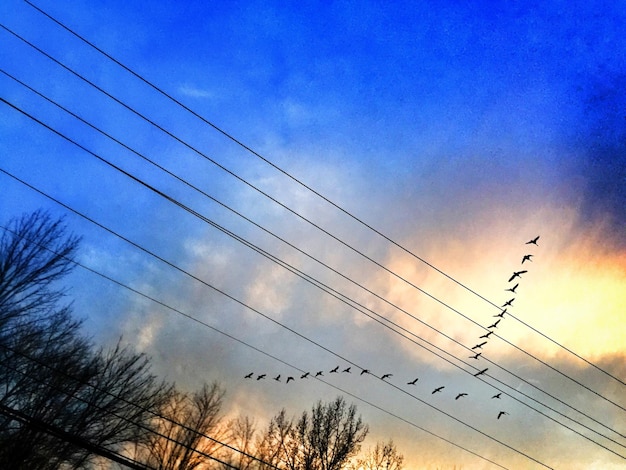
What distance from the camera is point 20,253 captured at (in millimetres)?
22250

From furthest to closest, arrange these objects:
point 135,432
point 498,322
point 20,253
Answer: point 135,432
point 20,253
point 498,322

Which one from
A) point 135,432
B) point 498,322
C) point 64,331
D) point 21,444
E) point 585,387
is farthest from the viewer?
point 135,432

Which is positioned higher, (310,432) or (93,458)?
(310,432)

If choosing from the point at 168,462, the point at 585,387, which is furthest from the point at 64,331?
the point at 585,387

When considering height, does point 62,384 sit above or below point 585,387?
below

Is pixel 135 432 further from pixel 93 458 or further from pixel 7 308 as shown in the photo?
pixel 7 308

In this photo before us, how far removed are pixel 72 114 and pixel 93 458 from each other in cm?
2432

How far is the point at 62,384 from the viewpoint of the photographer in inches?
918

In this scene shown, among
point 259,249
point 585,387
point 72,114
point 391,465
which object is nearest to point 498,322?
point 585,387

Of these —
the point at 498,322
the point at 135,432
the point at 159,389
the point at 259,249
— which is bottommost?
the point at 135,432

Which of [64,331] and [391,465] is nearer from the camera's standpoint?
[64,331]

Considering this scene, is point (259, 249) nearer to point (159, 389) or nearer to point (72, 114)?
point (72, 114)

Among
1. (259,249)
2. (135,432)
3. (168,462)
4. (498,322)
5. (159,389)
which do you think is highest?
(498,322)

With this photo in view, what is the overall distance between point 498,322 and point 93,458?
2489cm
